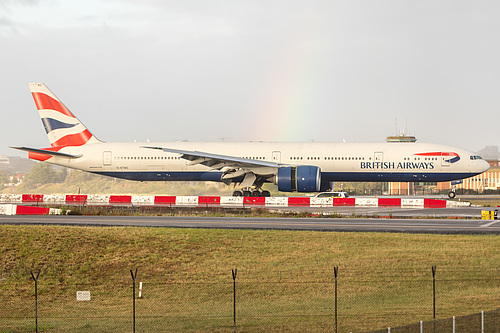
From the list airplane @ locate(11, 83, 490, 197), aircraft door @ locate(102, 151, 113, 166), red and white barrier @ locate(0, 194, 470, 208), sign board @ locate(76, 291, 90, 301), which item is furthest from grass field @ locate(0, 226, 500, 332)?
aircraft door @ locate(102, 151, 113, 166)

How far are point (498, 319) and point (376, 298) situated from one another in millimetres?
5424

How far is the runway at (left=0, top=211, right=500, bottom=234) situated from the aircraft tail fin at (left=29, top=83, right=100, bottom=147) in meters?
18.3

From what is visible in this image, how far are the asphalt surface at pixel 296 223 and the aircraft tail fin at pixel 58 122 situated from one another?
1823cm

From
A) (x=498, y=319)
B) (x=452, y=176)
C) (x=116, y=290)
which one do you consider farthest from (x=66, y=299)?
(x=452, y=176)

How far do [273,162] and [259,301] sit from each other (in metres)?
31.4

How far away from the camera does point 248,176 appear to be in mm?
51594

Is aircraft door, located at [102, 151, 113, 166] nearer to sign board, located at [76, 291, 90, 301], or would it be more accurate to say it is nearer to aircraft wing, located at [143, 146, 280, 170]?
aircraft wing, located at [143, 146, 280, 170]

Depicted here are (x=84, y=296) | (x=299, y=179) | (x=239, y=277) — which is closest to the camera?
(x=84, y=296)

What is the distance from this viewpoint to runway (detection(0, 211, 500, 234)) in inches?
1320

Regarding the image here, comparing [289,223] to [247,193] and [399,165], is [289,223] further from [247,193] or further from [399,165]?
[399,165]

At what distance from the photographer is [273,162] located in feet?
174

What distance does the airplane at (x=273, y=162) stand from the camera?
50.6m

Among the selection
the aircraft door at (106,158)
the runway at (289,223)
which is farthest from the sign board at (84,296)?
the aircraft door at (106,158)

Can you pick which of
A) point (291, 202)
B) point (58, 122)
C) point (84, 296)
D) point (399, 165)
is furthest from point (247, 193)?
point (84, 296)
